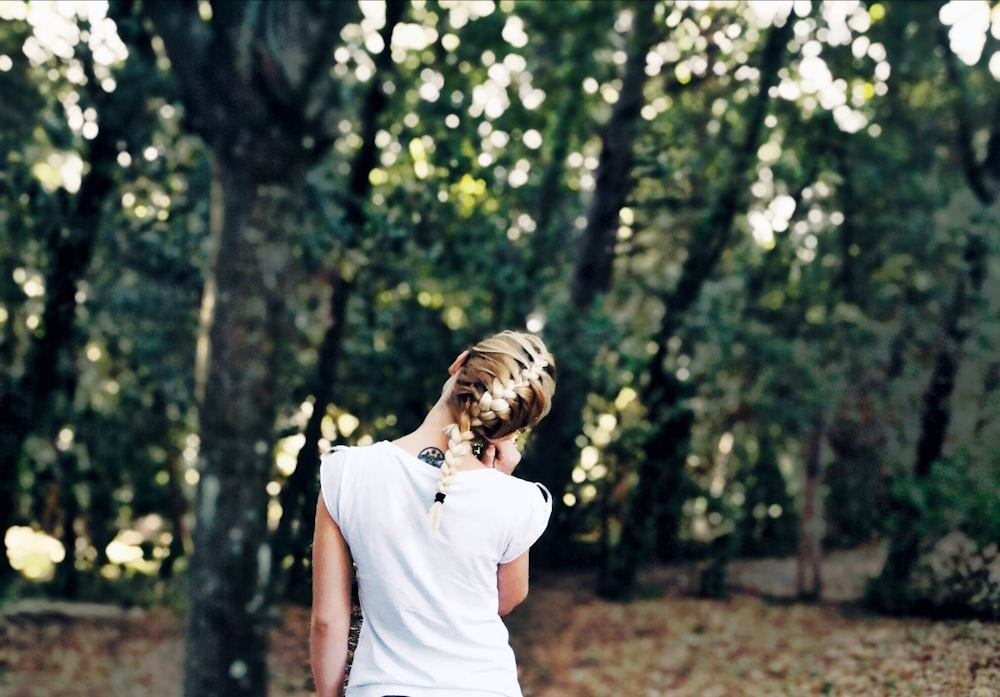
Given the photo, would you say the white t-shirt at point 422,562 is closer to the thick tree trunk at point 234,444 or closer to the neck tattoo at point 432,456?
the neck tattoo at point 432,456

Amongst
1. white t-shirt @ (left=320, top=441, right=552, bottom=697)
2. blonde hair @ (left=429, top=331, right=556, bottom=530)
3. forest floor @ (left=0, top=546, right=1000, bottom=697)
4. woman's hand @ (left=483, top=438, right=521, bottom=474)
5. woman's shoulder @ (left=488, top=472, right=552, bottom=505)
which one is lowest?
forest floor @ (left=0, top=546, right=1000, bottom=697)

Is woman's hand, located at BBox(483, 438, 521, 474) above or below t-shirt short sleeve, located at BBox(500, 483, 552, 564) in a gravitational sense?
above

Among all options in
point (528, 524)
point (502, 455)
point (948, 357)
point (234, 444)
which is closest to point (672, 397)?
point (948, 357)

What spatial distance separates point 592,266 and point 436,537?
687 cm

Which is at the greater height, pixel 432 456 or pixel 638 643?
pixel 432 456

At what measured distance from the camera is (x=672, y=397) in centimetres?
900

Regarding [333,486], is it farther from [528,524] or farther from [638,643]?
[638,643]

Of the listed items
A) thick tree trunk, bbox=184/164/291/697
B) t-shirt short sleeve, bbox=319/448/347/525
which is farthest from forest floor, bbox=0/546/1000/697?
t-shirt short sleeve, bbox=319/448/347/525

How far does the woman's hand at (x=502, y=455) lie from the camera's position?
230 cm

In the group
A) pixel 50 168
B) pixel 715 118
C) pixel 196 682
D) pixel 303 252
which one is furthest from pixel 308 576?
pixel 715 118

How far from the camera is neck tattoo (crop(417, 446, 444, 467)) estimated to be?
2143mm

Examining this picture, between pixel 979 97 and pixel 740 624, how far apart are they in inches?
212

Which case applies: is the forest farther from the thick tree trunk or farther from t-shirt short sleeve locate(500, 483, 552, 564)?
t-shirt short sleeve locate(500, 483, 552, 564)

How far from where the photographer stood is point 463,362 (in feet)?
7.54
